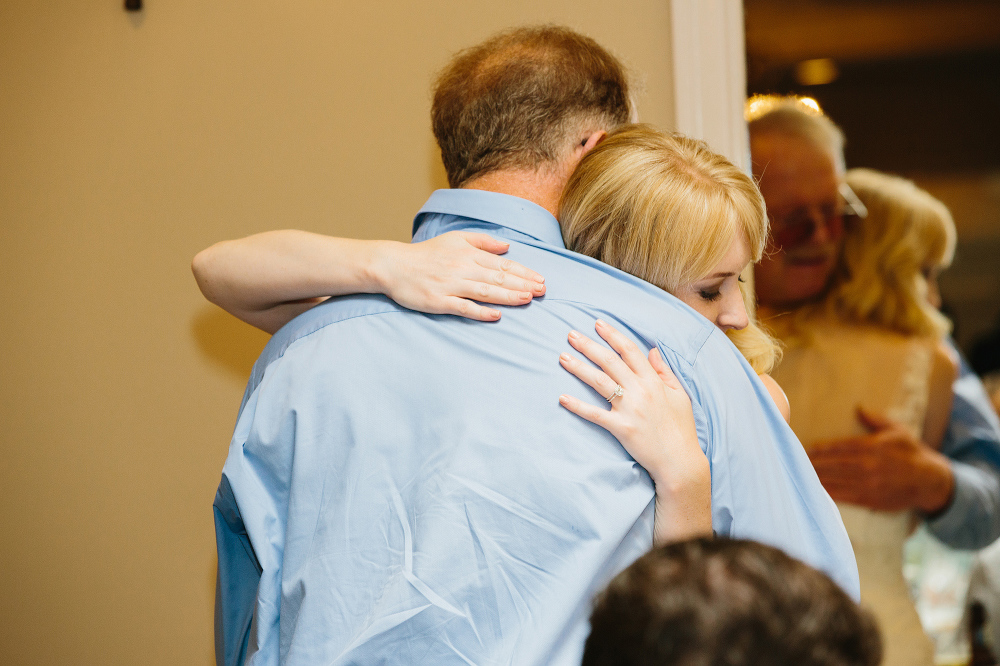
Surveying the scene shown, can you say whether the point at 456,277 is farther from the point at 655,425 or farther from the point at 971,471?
the point at 971,471

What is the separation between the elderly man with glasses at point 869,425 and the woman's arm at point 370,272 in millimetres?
904

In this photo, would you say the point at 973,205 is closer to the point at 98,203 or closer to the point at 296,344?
the point at 296,344

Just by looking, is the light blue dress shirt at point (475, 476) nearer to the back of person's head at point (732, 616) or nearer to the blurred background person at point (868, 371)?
the back of person's head at point (732, 616)

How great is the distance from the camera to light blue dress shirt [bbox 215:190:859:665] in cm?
79

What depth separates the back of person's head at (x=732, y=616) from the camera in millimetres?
417

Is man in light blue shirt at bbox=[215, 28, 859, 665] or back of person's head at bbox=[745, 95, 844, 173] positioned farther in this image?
back of person's head at bbox=[745, 95, 844, 173]

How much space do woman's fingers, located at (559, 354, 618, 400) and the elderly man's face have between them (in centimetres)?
89

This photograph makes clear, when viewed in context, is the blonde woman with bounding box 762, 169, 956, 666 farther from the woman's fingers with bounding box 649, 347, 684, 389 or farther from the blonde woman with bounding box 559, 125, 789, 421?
the woman's fingers with bounding box 649, 347, 684, 389

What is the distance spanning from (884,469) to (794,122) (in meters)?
0.73

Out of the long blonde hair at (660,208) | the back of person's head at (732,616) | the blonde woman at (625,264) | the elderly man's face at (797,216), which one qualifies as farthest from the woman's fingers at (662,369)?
the elderly man's face at (797,216)

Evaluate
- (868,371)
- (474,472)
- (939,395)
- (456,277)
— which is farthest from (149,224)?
(939,395)

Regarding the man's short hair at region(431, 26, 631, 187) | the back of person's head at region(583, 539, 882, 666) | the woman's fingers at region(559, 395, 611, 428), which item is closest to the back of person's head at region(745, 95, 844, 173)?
the man's short hair at region(431, 26, 631, 187)

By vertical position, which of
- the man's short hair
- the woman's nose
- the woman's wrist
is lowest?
the woman's nose

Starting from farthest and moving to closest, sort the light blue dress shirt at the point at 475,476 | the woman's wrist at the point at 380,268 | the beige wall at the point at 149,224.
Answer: the beige wall at the point at 149,224 → the woman's wrist at the point at 380,268 → the light blue dress shirt at the point at 475,476
